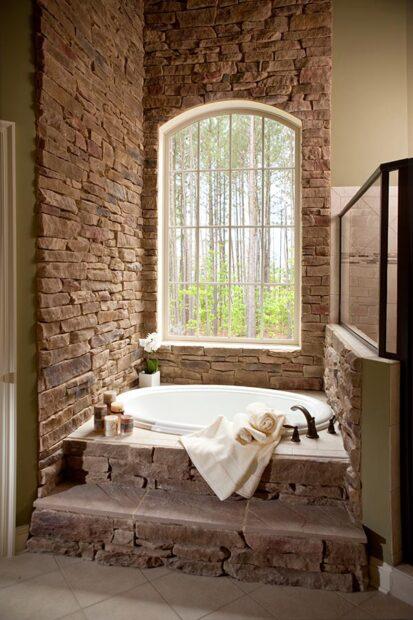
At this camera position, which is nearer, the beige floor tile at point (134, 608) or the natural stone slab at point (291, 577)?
the beige floor tile at point (134, 608)

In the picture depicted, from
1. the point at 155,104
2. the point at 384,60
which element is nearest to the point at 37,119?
the point at 155,104

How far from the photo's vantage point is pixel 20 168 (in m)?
2.12

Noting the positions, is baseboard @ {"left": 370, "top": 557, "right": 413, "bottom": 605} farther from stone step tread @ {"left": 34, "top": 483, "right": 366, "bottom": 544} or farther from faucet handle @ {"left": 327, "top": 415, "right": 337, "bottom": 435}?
faucet handle @ {"left": 327, "top": 415, "right": 337, "bottom": 435}

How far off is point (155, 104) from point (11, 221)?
2.09 metres

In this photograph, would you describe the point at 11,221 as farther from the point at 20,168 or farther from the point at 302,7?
the point at 302,7

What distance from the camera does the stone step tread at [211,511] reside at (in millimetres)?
1975

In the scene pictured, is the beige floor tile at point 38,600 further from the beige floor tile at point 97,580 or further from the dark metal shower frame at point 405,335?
the dark metal shower frame at point 405,335

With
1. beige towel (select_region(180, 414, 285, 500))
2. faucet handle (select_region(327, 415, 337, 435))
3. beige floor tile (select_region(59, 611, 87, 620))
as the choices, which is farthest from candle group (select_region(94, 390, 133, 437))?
faucet handle (select_region(327, 415, 337, 435))

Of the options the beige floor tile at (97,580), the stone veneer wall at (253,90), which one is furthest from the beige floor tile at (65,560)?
the stone veneer wall at (253,90)

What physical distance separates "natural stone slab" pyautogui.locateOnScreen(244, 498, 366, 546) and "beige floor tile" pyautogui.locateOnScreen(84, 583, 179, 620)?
0.45m

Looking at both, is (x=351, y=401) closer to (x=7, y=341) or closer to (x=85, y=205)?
(x=7, y=341)

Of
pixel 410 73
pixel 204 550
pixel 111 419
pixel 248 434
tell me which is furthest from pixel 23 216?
pixel 410 73

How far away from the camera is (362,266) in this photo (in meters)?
2.62

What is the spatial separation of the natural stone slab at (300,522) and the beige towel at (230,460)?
0.40ft
